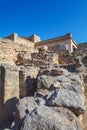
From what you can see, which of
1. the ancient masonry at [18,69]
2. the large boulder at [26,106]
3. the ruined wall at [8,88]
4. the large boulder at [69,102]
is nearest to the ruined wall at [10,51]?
the ancient masonry at [18,69]

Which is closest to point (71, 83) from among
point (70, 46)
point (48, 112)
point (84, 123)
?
point (84, 123)

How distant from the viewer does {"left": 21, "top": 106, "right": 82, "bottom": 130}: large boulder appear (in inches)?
126

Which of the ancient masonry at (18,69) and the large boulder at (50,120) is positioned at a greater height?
the ancient masonry at (18,69)

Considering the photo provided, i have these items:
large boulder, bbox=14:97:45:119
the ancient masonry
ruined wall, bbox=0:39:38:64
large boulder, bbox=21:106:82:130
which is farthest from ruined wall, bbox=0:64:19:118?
ruined wall, bbox=0:39:38:64

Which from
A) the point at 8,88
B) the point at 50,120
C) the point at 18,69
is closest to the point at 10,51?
the point at 18,69

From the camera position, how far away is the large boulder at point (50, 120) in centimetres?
320

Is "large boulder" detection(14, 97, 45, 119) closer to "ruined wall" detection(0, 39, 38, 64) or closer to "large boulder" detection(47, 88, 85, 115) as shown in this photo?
"large boulder" detection(47, 88, 85, 115)

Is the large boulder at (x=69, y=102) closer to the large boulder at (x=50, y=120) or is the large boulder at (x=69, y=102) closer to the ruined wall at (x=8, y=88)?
the large boulder at (x=50, y=120)

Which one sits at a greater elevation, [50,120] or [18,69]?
[18,69]

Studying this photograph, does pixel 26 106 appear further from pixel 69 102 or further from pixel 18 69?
pixel 18 69

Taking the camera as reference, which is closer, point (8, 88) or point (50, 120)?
point (50, 120)

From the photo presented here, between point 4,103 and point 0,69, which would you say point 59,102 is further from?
point 0,69

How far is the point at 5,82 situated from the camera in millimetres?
5734

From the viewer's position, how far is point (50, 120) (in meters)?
3.29
